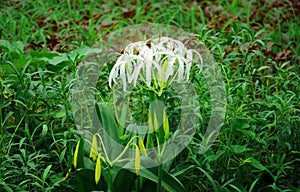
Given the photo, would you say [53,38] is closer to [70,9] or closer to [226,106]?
[70,9]

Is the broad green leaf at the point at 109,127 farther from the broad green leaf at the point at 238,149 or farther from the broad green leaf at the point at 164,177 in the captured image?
the broad green leaf at the point at 238,149

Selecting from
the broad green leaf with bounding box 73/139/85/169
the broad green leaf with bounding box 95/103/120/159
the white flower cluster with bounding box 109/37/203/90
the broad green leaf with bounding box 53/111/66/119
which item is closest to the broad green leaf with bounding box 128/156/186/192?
the broad green leaf with bounding box 95/103/120/159

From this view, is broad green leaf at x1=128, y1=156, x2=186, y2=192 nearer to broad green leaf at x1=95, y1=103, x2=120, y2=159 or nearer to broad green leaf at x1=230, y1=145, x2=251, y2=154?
broad green leaf at x1=95, y1=103, x2=120, y2=159

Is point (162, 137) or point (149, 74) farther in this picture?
point (162, 137)

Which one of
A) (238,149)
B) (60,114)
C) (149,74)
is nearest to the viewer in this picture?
(149,74)

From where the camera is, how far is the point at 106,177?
8.18ft

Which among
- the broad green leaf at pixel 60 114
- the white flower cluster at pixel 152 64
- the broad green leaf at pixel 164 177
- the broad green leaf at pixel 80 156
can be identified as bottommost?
the broad green leaf at pixel 164 177

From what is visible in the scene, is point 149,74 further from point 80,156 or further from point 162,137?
point 80,156

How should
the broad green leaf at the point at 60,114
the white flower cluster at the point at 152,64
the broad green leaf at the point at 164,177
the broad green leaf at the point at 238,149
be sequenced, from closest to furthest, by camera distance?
the white flower cluster at the point at 152,64, the broad green leaf at the point at 164,177, the broad green leaf at the point at 238,149, the broad green leaf at the point at 60,114

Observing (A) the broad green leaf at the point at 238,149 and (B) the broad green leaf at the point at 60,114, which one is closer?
(A) the broad green leaf at the point at 238,149

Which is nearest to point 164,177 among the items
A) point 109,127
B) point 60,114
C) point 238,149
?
point 109,127

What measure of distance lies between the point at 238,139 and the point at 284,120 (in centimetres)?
25

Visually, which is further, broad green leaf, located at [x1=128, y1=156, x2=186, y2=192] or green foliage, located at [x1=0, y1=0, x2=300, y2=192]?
green foliage, located at [x1=0, y1=0, x2=300, y2=192]

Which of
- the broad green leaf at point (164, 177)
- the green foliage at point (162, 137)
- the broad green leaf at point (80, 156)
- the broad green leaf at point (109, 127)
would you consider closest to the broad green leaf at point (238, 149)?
the green foliage at point (162, 137)
